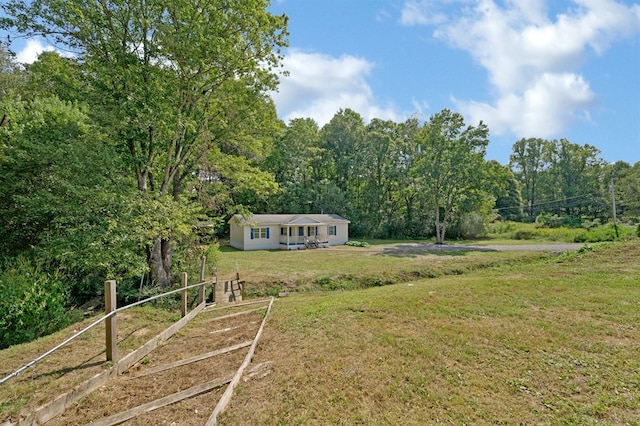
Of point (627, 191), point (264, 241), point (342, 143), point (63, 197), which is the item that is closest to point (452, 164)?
point (342, 143)

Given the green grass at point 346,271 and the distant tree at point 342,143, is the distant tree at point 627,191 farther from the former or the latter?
the green grass at point 346,271

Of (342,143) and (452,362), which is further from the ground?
(342,143)

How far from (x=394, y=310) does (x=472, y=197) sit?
26.1 m

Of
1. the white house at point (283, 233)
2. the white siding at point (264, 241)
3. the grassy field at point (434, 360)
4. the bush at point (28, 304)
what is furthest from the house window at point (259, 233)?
the bush at point (28, 304)

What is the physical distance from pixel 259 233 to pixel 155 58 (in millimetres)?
16726

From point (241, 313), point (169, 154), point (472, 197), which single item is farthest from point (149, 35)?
point (472, 197)

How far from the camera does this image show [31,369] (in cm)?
421

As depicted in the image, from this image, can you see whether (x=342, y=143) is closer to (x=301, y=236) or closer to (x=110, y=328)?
(x=301, y=236)

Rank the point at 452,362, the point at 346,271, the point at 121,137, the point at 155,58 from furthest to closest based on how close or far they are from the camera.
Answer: the point at 346,271
the point at 155,58
the point at 121,137
the point at 452,362

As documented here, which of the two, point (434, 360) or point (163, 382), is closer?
point (163, 382)

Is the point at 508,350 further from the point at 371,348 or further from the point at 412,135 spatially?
the point at 412,135

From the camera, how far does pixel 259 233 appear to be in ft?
82.0

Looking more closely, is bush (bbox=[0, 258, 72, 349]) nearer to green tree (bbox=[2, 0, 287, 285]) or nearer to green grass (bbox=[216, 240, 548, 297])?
green tree (bbox=[2, 0, 287, 285])

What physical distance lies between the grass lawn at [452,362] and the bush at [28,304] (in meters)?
4.77
